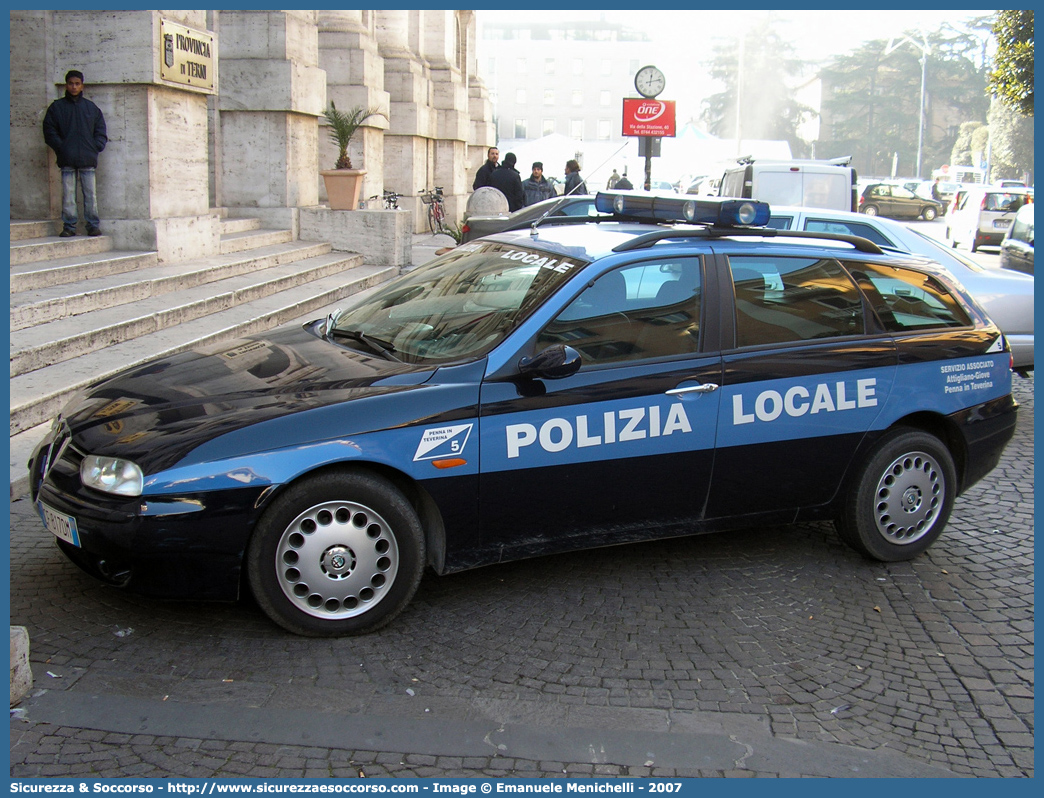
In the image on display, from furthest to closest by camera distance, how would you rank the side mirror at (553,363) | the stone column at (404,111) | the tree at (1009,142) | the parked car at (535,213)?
the tree at (1009,142)
the stone column at (404,111)
the parked car at (535,213)
the side mirror at (553,363)

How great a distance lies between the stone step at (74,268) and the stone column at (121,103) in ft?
1.36

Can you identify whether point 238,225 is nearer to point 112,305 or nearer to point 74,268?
point 74,268

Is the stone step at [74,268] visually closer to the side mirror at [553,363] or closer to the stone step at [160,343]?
the stone step at [160,343]

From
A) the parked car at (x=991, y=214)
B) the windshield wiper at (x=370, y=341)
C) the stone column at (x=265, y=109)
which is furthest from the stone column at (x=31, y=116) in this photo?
the parked car at (x=991, y=214)

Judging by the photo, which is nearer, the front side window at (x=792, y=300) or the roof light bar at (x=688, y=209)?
the front side window at (x=792, y=300)

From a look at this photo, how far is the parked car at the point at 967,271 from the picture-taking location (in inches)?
337

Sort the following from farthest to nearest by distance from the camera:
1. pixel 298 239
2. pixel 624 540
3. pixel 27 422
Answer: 1. pixel 298 239
2. pixel 27 422
3. pixel 624 540

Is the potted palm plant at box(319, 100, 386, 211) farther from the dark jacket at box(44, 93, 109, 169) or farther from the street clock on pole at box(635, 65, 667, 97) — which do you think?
the dark jacket at box(44, 93, 109, 169)

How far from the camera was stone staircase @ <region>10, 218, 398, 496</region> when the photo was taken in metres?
6.81

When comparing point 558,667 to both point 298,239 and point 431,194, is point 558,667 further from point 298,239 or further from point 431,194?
point 431,194

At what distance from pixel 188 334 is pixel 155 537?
5394 millimetres

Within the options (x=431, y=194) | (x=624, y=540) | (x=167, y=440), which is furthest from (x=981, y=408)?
(x=431, y=194)

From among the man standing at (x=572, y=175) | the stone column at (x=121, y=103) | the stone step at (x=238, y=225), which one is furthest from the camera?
the man standing at (x=572, y=175)

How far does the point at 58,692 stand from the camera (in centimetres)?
350
